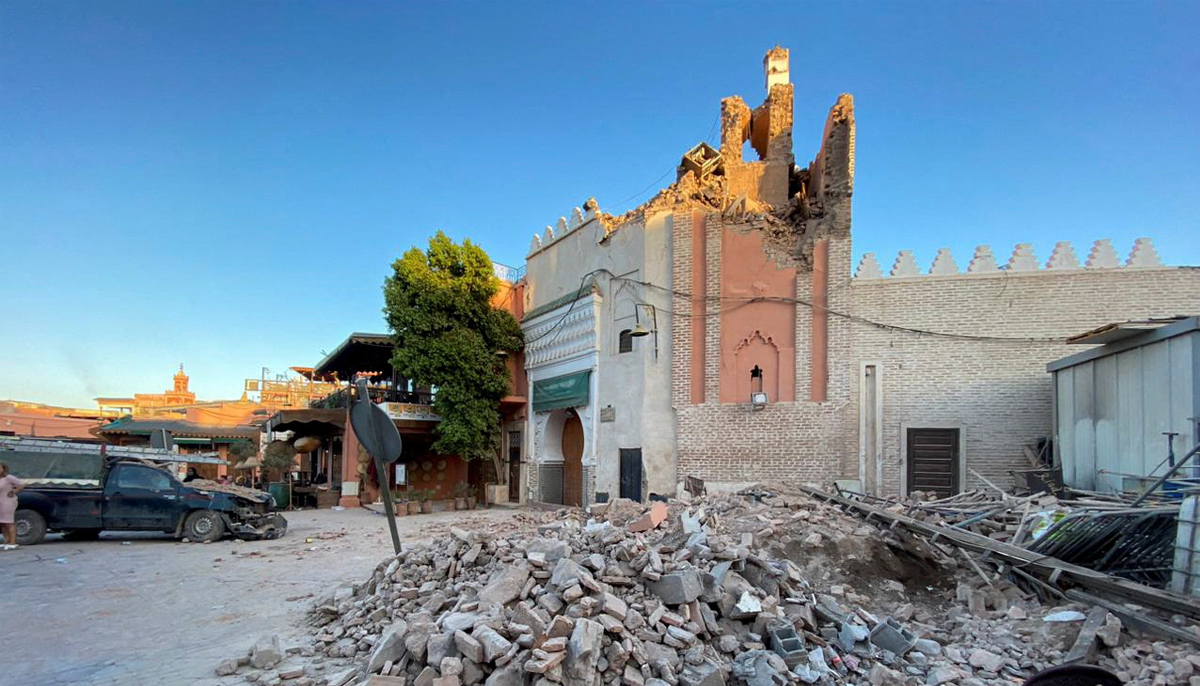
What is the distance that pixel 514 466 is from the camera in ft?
72.0

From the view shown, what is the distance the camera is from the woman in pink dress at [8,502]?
10.4m

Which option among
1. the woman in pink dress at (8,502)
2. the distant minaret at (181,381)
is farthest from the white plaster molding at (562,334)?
the distant minaret at (181,381)

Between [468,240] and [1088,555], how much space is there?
18127 mm

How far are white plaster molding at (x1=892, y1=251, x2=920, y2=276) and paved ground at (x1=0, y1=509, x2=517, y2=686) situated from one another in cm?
1230

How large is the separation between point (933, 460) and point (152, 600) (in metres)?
14.4

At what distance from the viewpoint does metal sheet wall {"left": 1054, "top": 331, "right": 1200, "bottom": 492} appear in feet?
26.2

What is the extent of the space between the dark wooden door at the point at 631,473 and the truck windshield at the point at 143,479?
10.1 meters

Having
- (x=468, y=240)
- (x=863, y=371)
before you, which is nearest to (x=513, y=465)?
(x=468, y=240)

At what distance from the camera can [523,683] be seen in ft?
11.9

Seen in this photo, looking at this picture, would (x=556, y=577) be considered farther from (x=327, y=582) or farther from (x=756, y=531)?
(x=327, y=582)

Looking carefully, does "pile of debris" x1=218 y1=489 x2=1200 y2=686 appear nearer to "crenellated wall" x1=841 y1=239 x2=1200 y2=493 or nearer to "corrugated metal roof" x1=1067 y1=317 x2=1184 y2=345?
"corrugated metal roof" x1=1067 y1=317 x2=1184 y2=345

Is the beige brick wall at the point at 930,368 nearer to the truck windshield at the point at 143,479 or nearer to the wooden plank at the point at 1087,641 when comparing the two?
the wooden plank at the point at 1087,641

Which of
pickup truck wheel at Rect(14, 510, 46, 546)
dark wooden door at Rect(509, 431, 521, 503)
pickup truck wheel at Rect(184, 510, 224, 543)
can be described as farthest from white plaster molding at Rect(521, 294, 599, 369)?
pickup truck wheel at Rect(14, 510, 46, 546)

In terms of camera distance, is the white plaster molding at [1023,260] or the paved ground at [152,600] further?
the white plaster molding at [1023,260]
